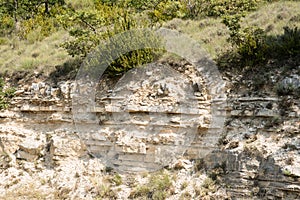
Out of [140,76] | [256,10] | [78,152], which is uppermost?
[256,10]

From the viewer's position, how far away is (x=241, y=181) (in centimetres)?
602

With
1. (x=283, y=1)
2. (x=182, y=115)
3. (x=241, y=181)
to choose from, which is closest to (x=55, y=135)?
(x=182, y=115)

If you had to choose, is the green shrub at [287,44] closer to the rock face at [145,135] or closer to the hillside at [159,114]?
the hillside at [159,114]

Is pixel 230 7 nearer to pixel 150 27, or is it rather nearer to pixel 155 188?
pixel 150 27

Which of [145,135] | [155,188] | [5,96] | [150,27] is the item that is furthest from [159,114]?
[5,96]

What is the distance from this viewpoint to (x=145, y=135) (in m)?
7.25

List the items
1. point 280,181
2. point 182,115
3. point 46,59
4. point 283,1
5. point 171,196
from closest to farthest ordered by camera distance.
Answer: point 280,181, point 171,196, point 182,115, point 46,59, point 283,1

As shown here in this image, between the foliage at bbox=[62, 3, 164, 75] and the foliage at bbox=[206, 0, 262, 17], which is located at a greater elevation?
the foliage at bbox=[206, 0, 262, 17]

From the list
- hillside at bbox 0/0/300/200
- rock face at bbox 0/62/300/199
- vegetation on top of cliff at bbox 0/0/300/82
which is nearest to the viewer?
rock face at bbox 0/62/300/199

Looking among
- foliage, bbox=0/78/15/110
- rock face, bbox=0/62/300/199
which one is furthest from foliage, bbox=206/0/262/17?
foliage, bbox=0/78/15/110

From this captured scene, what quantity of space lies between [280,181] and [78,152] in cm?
409

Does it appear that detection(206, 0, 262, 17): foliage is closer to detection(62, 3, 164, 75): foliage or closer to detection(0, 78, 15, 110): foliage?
detection(62, 3, 164, 75): foliage

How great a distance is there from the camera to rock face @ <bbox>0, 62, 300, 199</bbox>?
6012 millimetres

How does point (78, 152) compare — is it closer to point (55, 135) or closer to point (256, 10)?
point (55, 135)
